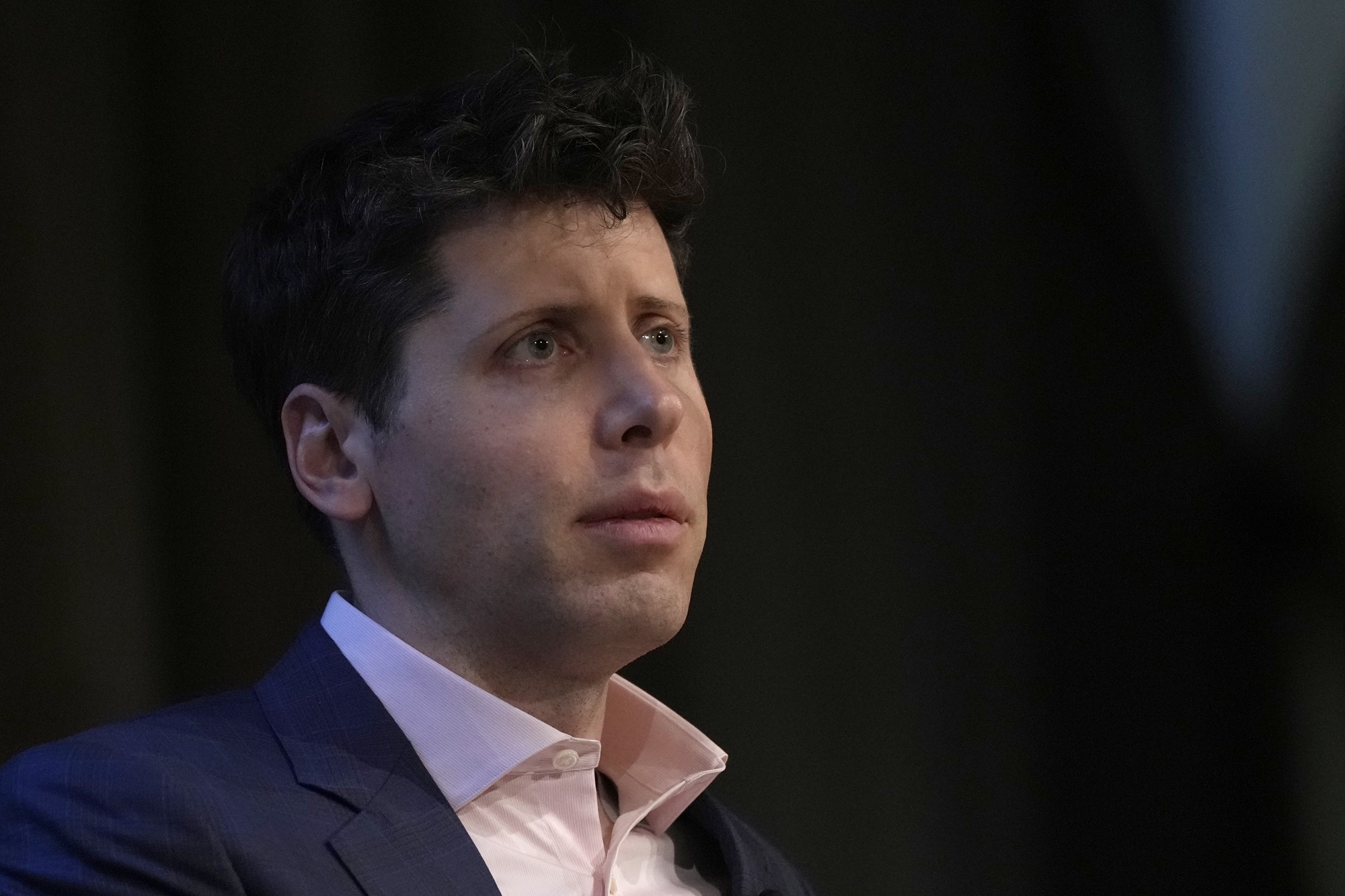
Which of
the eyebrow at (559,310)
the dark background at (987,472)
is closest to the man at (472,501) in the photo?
the eyebrow at (559,310)

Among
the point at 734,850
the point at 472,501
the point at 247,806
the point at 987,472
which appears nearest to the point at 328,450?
the point at 472,501

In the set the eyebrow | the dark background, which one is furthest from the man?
the dark background

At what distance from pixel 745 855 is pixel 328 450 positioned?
0.69m

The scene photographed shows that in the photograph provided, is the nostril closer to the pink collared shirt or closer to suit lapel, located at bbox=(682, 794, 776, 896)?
the pink collared shirt

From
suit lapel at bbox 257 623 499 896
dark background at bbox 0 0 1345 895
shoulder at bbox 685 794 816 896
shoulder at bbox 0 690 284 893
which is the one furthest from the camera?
dark background at bbox 0 0 1345 895

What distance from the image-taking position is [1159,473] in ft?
8.70

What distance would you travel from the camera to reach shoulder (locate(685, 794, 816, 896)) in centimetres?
163

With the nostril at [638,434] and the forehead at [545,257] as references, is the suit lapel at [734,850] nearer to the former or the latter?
the nostril at [638,434]

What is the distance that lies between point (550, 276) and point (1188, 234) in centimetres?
169

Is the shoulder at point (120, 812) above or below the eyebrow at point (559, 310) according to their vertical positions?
below

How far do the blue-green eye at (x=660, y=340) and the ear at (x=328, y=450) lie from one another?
33cm

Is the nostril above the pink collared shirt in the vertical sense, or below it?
above

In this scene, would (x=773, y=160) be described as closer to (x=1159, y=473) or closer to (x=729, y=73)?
(x=729, y=73)

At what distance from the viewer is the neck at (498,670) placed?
58.1 inches
